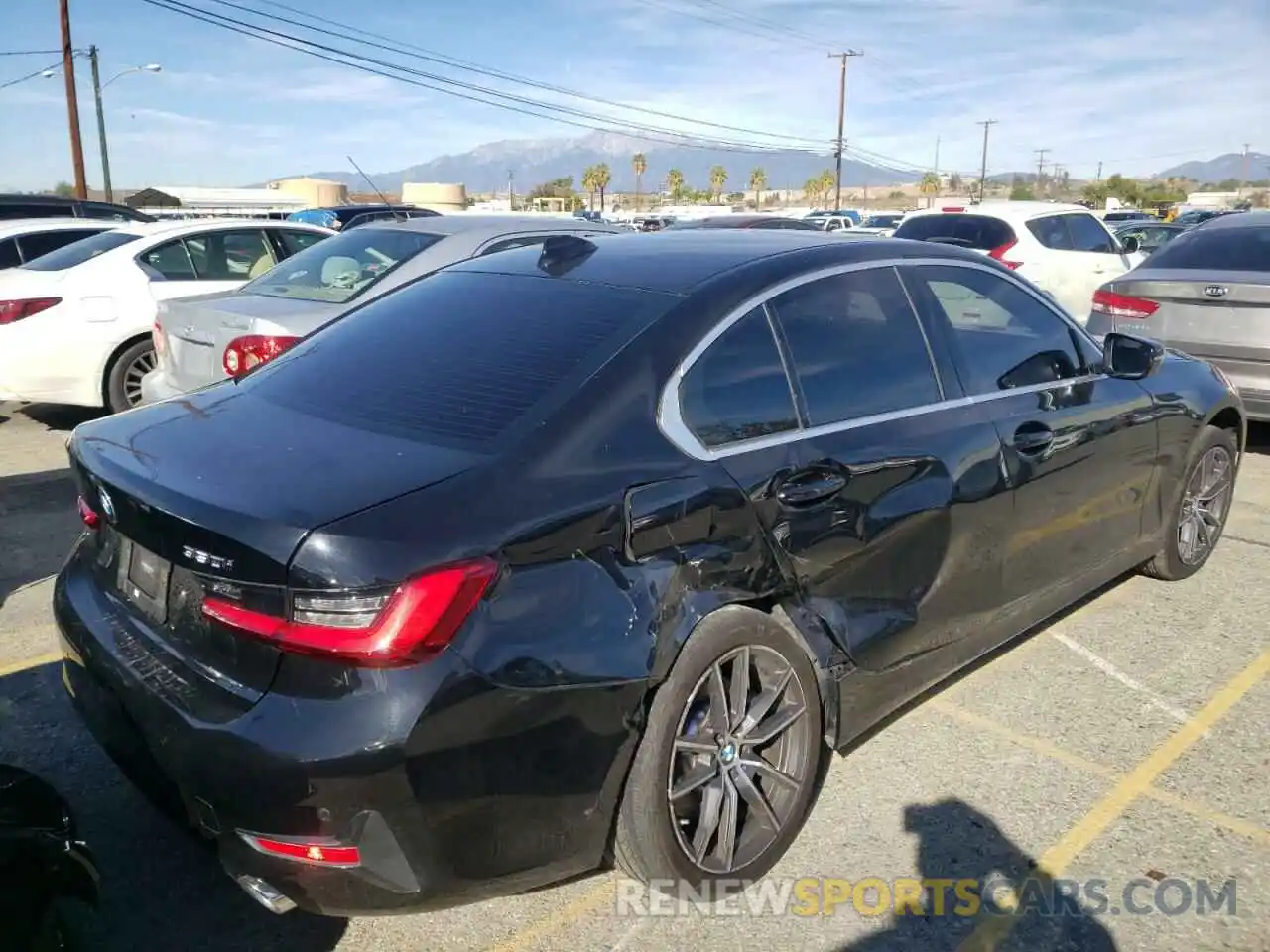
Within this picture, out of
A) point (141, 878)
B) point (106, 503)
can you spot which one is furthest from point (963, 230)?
point (141, 878)

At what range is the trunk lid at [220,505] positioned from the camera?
7.24 feet

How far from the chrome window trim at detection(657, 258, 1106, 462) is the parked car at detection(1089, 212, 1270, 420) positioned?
3641 mm

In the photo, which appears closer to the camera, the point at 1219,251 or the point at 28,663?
the point at 28,663

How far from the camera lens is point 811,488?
9.52 ft

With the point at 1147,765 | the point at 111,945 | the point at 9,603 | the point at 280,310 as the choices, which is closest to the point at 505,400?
the point at 111,945

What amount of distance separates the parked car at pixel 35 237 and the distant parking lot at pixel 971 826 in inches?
291

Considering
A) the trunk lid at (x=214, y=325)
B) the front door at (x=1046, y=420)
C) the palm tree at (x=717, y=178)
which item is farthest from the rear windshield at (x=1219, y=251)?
the palm tree at (x=717, y=178)

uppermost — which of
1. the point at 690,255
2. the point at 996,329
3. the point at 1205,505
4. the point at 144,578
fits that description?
the point at 690,255

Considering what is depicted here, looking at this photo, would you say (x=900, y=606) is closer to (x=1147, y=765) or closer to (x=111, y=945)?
(x=1147, y=765)

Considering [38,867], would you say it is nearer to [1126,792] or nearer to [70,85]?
[1126,792]

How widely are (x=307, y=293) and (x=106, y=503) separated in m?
3.96

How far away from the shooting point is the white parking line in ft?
12.7

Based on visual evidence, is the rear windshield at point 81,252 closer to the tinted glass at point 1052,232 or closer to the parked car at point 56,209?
the parked car at point 56,209

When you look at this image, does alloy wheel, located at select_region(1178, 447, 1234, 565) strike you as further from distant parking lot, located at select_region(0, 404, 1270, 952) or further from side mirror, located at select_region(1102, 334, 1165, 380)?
side mirror, located at select_region(1102, 334, 1165, 380)
